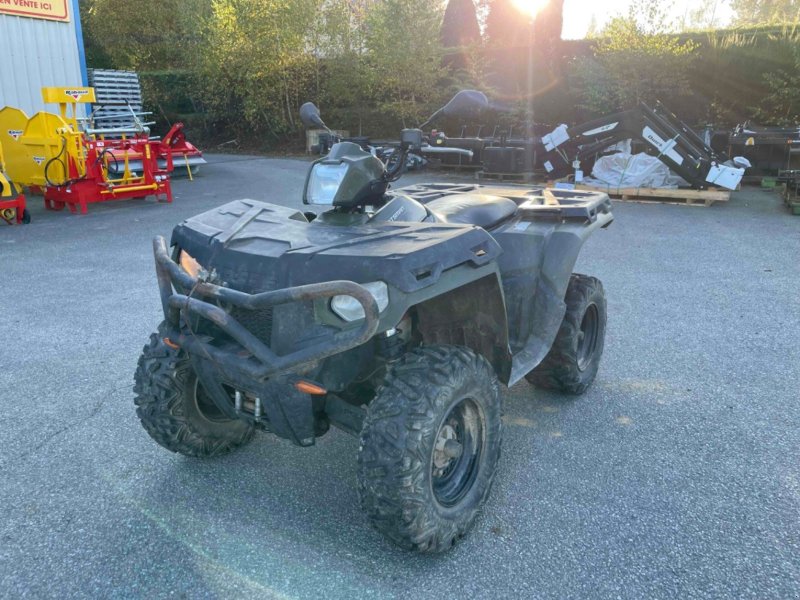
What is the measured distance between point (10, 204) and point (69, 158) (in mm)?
1240

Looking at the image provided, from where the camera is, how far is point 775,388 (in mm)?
4012

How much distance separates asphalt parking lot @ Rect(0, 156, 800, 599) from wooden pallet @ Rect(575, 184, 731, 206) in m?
5.97

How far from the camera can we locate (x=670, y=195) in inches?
438

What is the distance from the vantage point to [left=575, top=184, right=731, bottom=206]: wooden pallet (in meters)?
10.8

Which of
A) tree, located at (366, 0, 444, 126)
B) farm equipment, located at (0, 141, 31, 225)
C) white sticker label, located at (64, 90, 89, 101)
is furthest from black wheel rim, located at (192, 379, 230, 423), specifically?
tree, located at (366, 0, 444, 126)

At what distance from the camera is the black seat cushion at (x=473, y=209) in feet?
10.7

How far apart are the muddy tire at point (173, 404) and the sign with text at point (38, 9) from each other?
483 inches

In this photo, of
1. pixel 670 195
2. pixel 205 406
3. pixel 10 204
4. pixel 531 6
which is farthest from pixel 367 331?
pixel 531 6

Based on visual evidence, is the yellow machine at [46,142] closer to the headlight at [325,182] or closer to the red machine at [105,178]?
the red machine at [105,178]

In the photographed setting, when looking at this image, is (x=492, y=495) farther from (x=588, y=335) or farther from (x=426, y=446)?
(x=588, y=335)

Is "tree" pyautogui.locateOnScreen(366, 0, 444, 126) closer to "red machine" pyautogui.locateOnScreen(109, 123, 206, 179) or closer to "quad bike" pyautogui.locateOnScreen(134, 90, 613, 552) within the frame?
"red machine" pyautogui.locateOnScreen(109, 123, 206, 179)

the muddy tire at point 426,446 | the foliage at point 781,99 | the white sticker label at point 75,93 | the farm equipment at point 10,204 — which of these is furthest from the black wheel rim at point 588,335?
the foliage at point 781,99

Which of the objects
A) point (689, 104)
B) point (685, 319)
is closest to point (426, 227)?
point (685, 319)

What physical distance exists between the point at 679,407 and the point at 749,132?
401 inches
